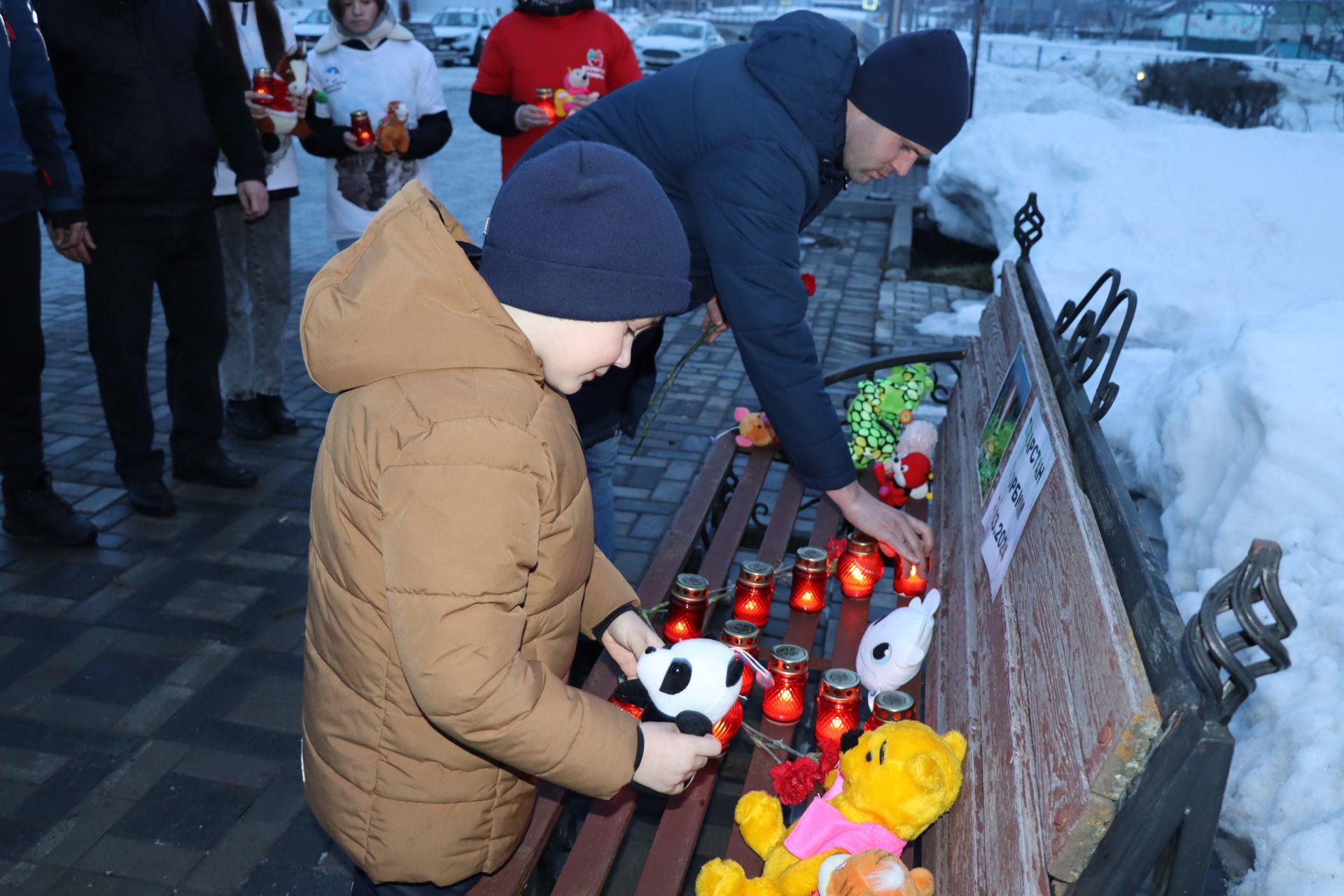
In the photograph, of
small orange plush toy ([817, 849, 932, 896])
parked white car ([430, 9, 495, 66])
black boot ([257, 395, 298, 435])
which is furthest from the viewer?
parked white car ([430, 9, 495, 66])

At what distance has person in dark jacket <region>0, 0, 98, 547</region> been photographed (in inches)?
153

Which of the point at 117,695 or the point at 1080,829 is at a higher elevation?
the point at 1080,829

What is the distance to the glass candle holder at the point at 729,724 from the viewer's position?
2.33 m

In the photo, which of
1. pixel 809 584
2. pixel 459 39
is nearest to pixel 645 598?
pixel 809 584

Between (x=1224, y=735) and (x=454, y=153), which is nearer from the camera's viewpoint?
(x=1224, y=735)

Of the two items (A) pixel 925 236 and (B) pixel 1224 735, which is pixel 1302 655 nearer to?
(B) pixel 1224 735

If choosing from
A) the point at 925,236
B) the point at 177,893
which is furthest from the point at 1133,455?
the point at 925,236

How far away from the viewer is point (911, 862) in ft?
7.73

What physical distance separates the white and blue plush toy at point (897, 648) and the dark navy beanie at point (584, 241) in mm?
1252

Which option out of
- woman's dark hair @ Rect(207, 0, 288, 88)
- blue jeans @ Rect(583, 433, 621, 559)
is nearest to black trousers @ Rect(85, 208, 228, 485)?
woman's dark hair @ Rect(207, 0, 288, 88)

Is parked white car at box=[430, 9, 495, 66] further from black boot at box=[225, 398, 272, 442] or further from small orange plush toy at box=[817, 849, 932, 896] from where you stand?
small orange plush toy at box=[817, 849, 932, 896]

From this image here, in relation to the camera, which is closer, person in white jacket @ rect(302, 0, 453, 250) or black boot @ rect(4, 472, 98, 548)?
black boot @ rect(4, 472, 98, 548)

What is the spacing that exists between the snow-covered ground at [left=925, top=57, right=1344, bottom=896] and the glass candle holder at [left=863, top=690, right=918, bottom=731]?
1203 mm

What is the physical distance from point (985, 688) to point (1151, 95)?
16.9 m
